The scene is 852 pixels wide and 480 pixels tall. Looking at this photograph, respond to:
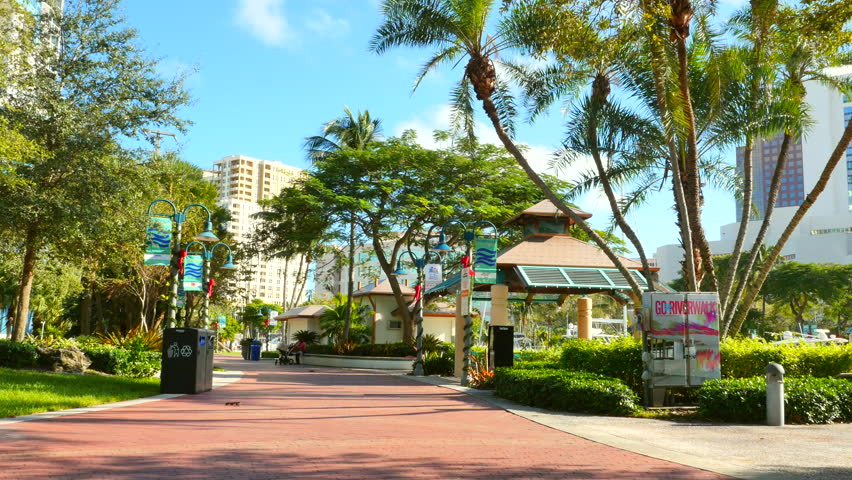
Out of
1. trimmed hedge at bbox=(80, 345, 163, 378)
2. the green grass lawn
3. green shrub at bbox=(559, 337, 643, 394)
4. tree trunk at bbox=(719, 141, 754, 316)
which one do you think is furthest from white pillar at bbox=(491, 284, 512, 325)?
trimmed hedge at bbox=(80, 345, 163, 378)

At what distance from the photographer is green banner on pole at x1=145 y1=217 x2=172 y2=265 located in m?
17.2

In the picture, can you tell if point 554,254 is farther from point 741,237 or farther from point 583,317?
point 741,237

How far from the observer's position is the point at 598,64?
16438 millimetres

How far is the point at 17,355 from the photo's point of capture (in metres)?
19.1

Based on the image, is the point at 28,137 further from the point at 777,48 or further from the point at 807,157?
the point at 807,157

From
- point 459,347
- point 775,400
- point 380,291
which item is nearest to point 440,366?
point 459,347

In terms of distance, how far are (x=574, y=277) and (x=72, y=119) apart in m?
14.8

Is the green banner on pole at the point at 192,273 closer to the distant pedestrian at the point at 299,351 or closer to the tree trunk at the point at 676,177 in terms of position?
the tree trunk at the point at 676,177

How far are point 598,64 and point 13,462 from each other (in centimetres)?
1350

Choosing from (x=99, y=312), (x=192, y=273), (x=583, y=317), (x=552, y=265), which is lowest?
(x=583, y=317)

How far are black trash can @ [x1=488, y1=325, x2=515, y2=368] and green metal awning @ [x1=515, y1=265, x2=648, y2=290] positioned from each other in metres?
2.75

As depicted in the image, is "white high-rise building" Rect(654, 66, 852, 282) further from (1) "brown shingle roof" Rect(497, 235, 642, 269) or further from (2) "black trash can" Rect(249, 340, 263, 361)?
(1) "brown shingle roof" Rect(497, 235, 642, 269)

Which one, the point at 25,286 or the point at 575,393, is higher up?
the point at 25,286

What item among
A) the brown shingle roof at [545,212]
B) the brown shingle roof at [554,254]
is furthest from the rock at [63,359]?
the brown shingle roof at [545,212]
